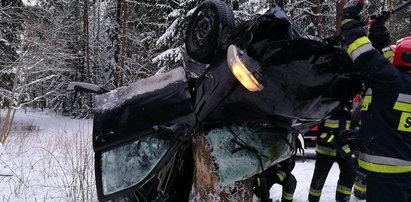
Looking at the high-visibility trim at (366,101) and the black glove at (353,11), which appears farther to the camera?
the high-visibility trim at (366,101)

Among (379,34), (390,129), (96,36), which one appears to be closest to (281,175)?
(390,129)

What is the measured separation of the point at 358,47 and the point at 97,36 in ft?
82.2

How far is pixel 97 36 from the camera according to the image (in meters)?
25.3

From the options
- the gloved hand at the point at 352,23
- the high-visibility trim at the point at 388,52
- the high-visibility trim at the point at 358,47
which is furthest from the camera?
the high-visibility trim at the point at 388,52

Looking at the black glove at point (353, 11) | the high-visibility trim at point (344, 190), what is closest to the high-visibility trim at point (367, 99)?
the black glove at point (353, 11)

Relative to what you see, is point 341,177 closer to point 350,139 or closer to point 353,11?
point 350,139

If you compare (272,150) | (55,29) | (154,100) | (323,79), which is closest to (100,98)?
(154,100)

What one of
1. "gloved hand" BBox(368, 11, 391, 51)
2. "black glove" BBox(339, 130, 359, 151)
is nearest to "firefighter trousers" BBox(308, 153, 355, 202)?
"black glove" BBox(339, 130, 359, 151)

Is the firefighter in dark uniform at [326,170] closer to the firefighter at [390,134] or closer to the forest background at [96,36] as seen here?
the firefighter at [390,134]

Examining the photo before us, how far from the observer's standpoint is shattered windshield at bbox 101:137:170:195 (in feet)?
6.83

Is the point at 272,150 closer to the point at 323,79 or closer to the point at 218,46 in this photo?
the point at 323,79

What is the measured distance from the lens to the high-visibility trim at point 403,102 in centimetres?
245

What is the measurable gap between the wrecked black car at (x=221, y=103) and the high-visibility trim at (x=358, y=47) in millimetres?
64

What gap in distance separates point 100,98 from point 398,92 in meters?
1.96
